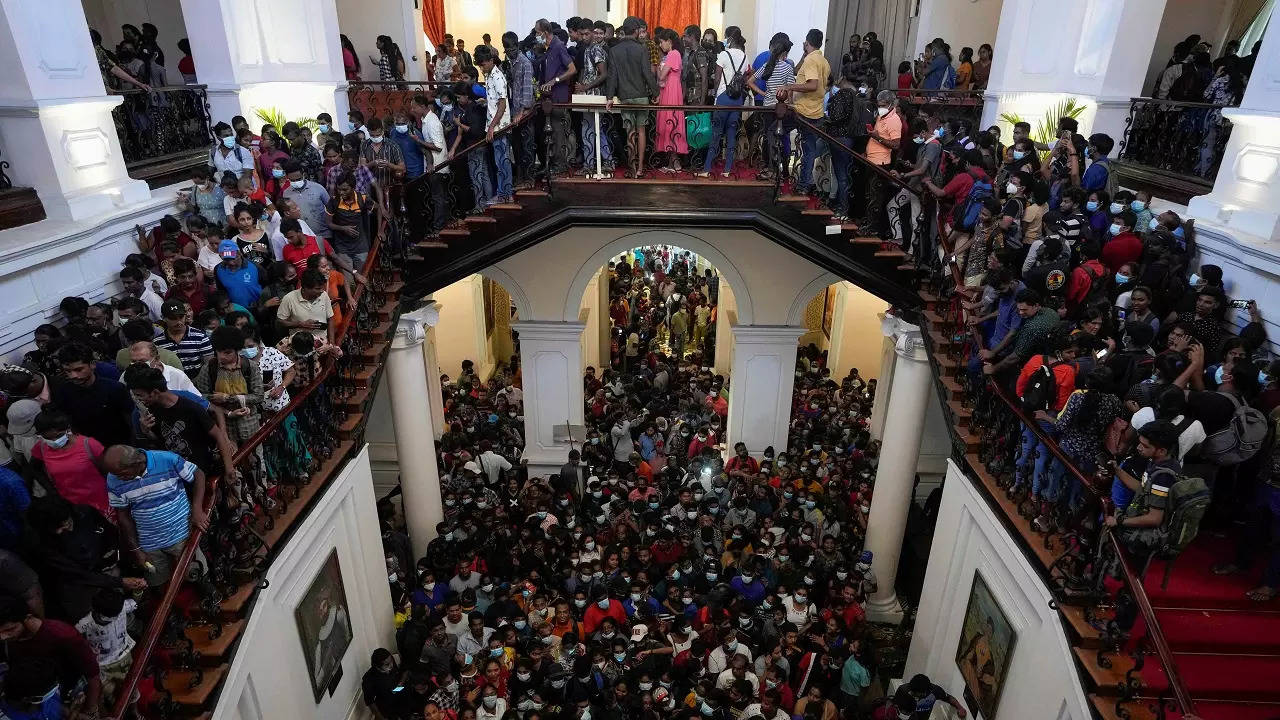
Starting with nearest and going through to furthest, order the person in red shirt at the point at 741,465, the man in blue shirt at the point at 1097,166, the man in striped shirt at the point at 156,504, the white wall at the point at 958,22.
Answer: the man in striped shirt at the point at 156,504
the man in blue shirt at the point at 1097,166
the person in red shirt at the point at 741,465
the white wall at the point at 958,22

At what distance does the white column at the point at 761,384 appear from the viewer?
11461mm

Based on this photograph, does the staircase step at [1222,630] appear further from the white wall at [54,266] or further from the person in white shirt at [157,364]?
the white wall at [54,266]

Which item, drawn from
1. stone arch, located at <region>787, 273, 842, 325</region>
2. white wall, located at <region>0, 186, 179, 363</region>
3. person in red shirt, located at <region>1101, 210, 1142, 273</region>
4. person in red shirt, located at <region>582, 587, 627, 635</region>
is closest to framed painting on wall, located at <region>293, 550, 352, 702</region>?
person in red shirt, located at <region>582, 587, 627, 635</region>

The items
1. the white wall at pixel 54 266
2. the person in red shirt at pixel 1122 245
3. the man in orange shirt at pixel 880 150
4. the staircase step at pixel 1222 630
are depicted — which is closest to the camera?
the staircase step at pixel 1222 630

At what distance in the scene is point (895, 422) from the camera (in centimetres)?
866

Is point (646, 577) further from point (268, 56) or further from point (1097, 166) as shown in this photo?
point (268, 56)

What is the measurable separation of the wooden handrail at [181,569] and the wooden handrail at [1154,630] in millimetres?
5099

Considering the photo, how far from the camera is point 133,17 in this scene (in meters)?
A: 12.0

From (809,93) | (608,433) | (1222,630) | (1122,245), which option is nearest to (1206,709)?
(1222,630)

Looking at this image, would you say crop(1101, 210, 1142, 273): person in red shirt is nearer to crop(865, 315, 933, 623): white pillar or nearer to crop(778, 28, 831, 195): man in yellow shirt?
crop(865, 315, 933, 623): white pillar

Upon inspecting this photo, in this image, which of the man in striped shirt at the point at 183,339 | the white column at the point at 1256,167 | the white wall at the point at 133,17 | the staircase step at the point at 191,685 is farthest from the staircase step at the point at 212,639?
the white wall at the point at 133,17

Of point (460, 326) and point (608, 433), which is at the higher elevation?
point (460, 326)

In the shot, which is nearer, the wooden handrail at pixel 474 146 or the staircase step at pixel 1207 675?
the staircase step at pixel 1207 675

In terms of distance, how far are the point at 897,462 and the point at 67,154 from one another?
870 cm
